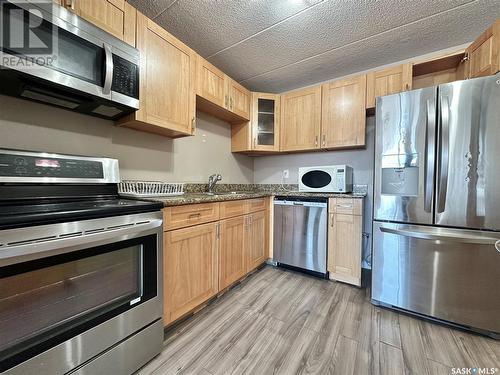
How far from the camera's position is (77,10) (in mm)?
1115

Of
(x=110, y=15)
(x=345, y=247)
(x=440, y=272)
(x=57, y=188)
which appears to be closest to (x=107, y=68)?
(x=110, y=15)

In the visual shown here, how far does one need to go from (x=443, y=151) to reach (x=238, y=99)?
1.97 metres

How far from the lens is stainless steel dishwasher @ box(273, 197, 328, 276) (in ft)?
7.33

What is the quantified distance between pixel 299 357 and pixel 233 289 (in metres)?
0.90

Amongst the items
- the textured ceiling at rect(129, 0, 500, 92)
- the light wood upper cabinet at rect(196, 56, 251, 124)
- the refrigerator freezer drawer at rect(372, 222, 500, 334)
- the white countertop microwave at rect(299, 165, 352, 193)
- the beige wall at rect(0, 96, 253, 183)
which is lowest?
the refrigerator freezer drawer at rect(372, 222, 500, 334)

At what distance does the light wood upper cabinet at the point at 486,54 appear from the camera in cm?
146

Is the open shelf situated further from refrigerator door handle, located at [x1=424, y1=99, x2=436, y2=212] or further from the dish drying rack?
the dish drying rack

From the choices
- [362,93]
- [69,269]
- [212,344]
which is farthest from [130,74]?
[362,93]

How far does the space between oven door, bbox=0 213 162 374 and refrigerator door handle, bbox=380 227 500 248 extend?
183cm

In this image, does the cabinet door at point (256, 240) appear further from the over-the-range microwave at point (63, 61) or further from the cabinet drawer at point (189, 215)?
the over-the-range microwave at point (63, 61)

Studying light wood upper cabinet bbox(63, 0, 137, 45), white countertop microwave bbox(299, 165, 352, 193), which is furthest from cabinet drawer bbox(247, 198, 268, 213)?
light wood upper cabinet bbox(63, 0, 137, 45)

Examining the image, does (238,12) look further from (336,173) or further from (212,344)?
(212,344)

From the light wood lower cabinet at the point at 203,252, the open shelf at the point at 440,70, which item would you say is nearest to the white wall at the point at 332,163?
the open shelf at the point at 440,70

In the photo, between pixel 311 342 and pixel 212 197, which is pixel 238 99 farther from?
pixel 311 342
